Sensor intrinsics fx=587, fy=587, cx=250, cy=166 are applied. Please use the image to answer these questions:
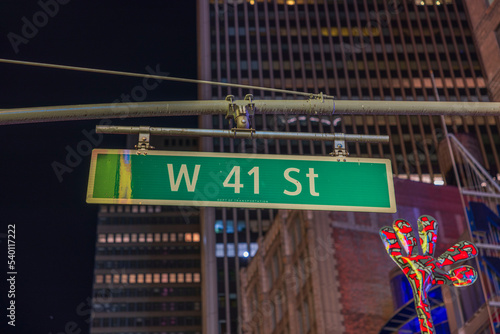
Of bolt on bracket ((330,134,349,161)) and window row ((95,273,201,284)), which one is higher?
window row ((95,273,201,284))

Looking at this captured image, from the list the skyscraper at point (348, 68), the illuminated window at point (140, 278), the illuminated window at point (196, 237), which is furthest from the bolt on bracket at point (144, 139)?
the illuminated window at point (196, 237)

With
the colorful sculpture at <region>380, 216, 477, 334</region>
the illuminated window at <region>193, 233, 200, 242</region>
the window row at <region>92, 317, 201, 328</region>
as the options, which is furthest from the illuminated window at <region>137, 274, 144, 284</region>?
the colorful sculpture at <region>380, 216, 477, 334</region>

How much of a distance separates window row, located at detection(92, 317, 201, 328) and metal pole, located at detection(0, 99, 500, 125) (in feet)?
462

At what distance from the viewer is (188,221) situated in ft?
505

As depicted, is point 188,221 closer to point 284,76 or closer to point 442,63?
point 284,76

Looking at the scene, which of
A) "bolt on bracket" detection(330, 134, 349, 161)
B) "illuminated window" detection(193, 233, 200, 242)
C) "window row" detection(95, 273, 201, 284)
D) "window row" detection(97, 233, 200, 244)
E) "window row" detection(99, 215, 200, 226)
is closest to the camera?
"bolt on bracket" detection(330, 134, 349, 161)

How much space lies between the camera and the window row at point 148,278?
479 ft

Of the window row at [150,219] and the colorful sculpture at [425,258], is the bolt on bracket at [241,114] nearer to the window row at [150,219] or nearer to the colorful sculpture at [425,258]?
the colorful sculpture at [425,258]

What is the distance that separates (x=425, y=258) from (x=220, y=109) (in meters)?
3.91

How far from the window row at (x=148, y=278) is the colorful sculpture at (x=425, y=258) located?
140m

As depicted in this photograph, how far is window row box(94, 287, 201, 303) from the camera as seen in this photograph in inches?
5679

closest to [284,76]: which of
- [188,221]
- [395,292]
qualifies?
[188,221]

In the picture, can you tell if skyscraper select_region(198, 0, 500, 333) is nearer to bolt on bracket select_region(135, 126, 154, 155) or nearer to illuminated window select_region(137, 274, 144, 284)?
illuminated window select_region(137, 274, 144, 284)

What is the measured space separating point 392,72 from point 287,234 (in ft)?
254
